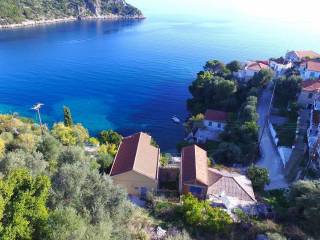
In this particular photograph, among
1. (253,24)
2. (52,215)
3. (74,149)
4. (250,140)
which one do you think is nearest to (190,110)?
(250,140)

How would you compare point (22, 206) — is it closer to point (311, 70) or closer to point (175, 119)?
point (175, 119)

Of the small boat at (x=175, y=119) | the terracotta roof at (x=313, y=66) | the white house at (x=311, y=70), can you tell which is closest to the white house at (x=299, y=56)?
the terracotta roof at (x=313, y=66)

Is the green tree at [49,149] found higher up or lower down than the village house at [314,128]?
higher up

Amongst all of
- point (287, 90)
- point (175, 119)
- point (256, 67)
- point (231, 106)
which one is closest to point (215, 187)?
point (231, 106)

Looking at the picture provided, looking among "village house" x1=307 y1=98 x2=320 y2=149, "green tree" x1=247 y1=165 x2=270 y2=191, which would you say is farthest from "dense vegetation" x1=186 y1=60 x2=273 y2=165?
"green tree" x1=247 y1=165 x2=270 y2=191

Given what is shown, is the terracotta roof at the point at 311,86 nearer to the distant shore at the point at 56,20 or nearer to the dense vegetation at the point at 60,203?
the dense vegetation at the point at 60,203
